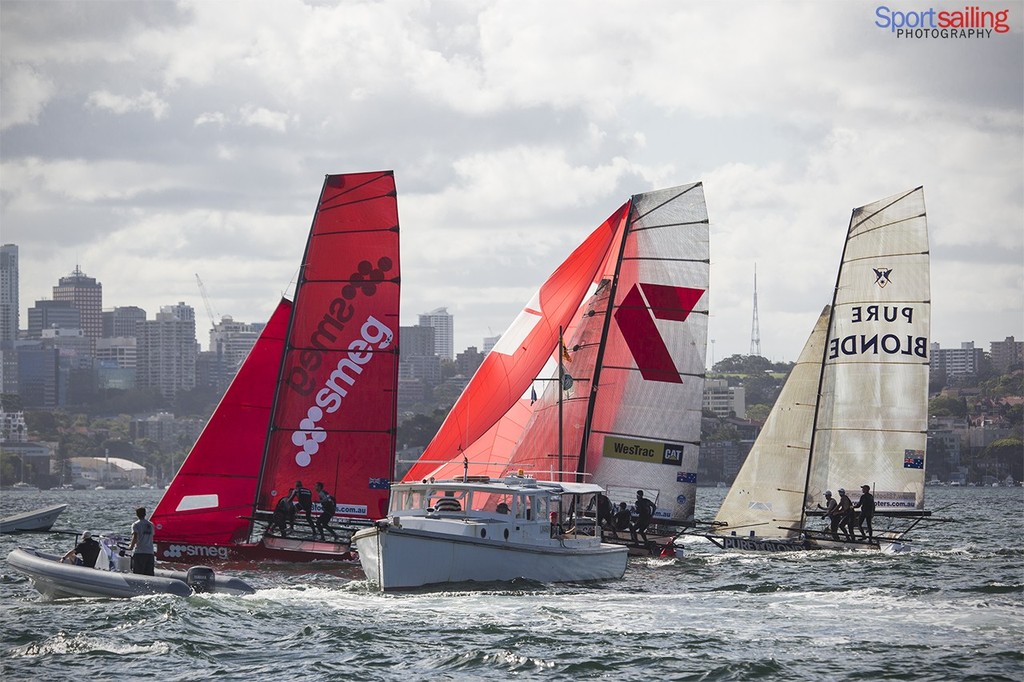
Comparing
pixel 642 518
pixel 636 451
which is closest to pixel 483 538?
pixel 642 518

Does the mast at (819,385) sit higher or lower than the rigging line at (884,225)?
lower

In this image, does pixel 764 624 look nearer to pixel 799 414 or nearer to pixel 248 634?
pixel 248 634

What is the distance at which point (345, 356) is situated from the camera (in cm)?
3650

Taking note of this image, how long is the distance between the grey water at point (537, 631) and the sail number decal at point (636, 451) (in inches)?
271

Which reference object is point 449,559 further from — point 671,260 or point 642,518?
point 671,260

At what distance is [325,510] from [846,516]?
531 inches

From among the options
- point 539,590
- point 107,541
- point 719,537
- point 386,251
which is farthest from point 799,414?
point 107,541

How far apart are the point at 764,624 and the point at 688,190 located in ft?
55.7

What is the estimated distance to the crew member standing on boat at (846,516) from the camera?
132ft

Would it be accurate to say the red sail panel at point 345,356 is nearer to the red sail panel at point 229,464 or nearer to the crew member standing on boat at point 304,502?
the red sail panel at point 229,464

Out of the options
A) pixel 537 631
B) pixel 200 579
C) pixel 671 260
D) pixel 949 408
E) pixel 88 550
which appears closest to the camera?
pixel 537 631

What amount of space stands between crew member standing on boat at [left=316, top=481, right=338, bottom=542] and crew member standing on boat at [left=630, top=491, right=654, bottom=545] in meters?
7.03

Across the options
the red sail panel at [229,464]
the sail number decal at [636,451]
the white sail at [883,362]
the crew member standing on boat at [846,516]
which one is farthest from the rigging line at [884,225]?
the red sail panel at [229,464]

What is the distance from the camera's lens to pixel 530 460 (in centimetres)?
3869
